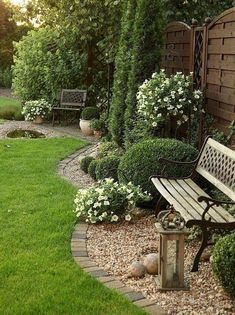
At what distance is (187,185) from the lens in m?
5.12

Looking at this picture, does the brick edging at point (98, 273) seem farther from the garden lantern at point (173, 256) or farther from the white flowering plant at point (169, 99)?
the white flowering plant at point (169, 99)

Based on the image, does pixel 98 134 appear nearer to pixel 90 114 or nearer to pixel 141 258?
pixel 90 114

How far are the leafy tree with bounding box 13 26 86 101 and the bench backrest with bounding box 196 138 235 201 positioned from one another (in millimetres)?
8840

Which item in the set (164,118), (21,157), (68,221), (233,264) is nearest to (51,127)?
(21,157)

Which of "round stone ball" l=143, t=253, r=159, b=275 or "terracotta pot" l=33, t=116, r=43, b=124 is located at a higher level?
"round stone ball" l=143, t=253, r=159, b=275

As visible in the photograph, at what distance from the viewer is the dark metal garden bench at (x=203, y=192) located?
3.95m

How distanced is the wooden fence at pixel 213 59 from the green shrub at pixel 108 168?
146 centimetres

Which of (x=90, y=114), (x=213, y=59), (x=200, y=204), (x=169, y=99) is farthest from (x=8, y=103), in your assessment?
(x=200, y=204)

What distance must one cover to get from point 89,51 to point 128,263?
1023 cm

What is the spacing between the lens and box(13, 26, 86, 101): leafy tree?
44.8 ft

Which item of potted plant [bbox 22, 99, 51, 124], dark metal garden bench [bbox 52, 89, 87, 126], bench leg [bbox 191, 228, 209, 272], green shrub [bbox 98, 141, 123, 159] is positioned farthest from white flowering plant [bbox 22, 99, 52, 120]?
bench leg [bbox 191, 228, 209, 272]

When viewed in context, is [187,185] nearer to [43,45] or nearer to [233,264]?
[233,264]

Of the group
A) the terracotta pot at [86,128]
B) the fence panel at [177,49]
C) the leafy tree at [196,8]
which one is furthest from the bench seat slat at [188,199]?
the terracotta pot at [86,128]

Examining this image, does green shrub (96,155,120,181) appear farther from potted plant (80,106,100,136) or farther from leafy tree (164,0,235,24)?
potted plant (80,106,100,136)
